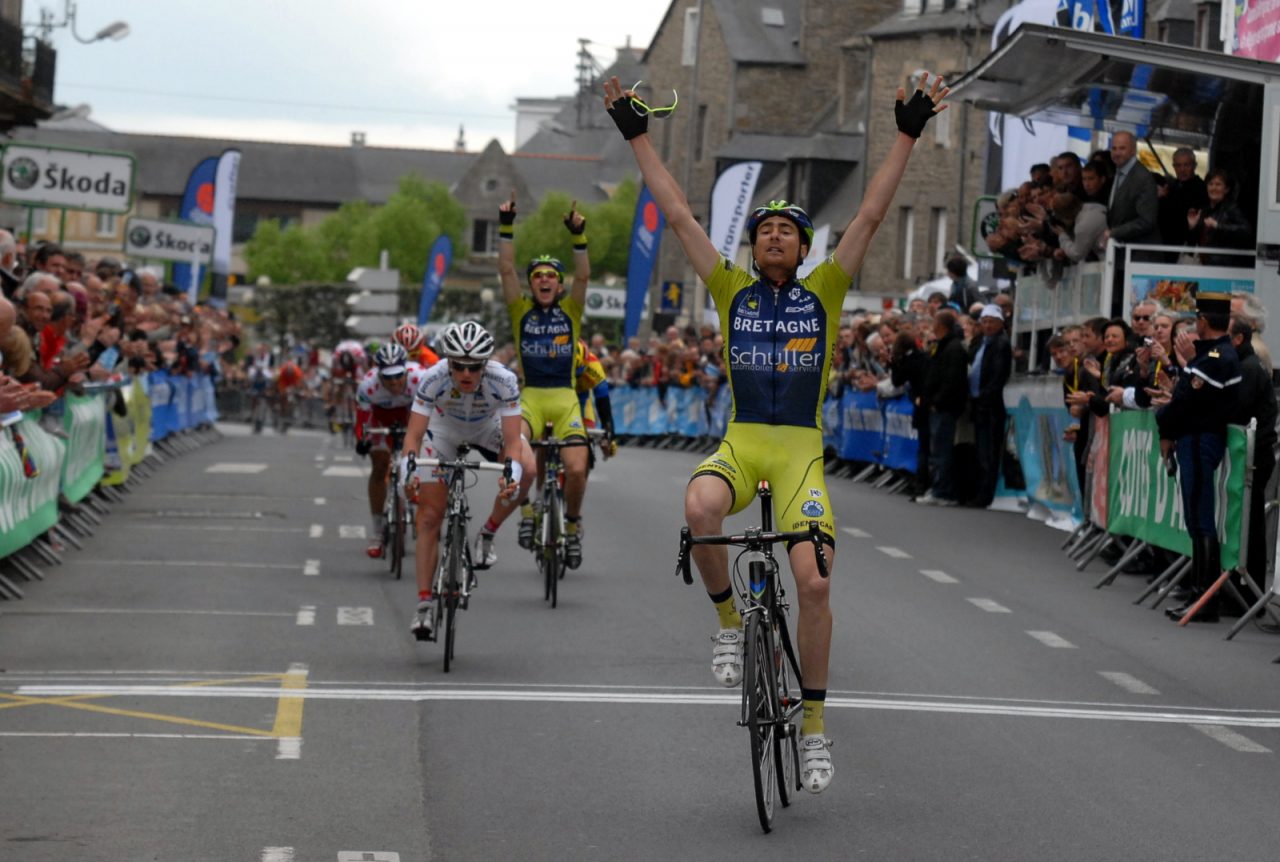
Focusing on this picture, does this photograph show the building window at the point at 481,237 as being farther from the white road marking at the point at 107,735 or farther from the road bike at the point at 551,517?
the white road marking at the point at 107,735

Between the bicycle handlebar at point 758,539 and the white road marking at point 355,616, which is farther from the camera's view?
the white road marking at point 355,616

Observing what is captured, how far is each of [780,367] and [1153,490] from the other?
8.41 meters

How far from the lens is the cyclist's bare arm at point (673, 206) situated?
26.6 ft

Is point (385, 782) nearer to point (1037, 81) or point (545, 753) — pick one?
point (545, 753)

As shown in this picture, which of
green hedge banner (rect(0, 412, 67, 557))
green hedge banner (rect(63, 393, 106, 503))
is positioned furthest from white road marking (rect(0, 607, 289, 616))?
green hedge banner (rect(63, 393, 106, 503))

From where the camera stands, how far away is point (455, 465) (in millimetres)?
11781

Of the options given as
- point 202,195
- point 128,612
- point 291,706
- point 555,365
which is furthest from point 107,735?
point 202,195

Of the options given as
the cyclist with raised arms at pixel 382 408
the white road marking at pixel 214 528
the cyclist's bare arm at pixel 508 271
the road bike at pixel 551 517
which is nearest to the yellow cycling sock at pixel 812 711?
the road bike at pixel 551 517

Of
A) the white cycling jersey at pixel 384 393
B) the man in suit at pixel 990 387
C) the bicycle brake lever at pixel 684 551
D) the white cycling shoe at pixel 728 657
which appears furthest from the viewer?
the man in suit at pixel 990 387

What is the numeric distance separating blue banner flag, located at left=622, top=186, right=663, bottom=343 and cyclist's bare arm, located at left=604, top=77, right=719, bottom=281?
115ft

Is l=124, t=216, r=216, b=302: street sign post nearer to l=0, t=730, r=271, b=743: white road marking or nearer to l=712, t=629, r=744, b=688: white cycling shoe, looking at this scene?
l=0, t=730, r=271, b=743: white road marking

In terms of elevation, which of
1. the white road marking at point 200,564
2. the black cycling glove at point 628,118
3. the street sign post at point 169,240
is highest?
the street sign post at point 169,240

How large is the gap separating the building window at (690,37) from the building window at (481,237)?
150ft

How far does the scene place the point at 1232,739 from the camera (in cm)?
976
